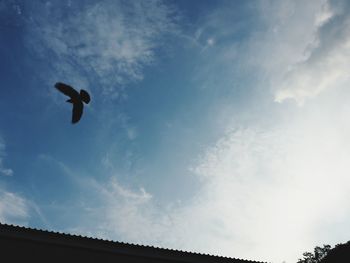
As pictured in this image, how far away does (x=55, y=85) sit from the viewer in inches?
412

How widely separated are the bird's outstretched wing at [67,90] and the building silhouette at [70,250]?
16.9 feet

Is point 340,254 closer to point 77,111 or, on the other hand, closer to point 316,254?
point 77,111

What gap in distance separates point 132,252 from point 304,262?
42.0 metres

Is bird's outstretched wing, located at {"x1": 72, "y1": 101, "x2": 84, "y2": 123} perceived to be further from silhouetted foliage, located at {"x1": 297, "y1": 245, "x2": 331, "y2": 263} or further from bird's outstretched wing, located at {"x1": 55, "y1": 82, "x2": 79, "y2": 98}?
silhouetted foliage, located at {"x1": 297, "y1": 245, "x2": 331, "y2": 263}

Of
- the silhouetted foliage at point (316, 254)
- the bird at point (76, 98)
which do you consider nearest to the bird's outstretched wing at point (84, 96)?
the bird at point (76, 98)

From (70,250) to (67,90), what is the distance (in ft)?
19.7

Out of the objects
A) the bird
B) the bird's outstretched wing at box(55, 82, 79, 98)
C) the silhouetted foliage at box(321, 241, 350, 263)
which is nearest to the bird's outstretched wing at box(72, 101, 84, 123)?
the bird

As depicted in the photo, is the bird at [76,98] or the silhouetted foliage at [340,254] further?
the silhouetted foliage at [340,254]

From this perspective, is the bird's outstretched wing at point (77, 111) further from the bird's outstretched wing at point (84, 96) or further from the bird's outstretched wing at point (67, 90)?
the bird's outstretched wing at point (67, 90)

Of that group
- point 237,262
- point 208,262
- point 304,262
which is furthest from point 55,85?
point 304,262

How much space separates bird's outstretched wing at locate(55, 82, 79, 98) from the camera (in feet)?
35.0

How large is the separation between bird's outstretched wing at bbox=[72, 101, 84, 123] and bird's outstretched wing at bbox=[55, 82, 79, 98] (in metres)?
0.31

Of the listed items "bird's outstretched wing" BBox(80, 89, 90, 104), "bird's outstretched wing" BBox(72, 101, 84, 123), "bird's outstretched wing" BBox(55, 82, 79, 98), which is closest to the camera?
"bird's outstretched wing" BBox(55, 82, 79, 98)

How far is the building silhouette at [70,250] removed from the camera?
11523 millimetres
